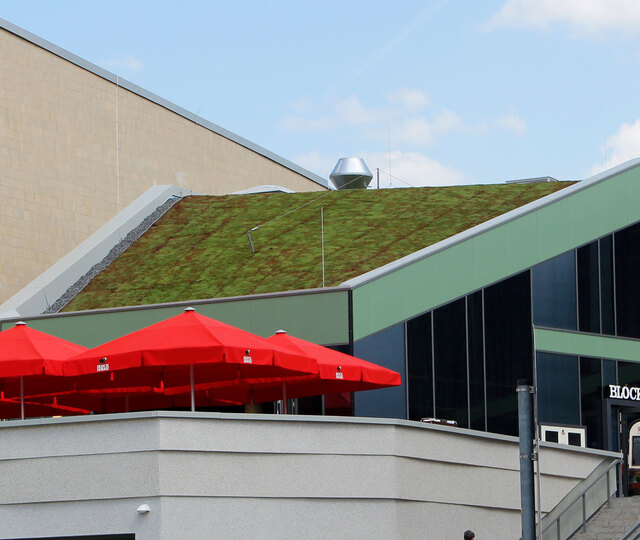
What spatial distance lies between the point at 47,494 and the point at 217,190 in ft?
84.9

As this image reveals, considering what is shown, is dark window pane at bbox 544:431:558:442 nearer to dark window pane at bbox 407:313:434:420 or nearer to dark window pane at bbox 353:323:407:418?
dark window pane at bbox 407:313:434:420

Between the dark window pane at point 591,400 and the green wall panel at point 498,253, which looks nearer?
the green wall panel at point 498,253

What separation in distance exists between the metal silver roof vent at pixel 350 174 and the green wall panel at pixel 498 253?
11469 mm

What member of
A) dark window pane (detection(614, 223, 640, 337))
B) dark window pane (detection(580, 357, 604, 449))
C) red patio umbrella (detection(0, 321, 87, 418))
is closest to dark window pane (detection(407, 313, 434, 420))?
dark window pane (detection(580, 357, 604, 449))

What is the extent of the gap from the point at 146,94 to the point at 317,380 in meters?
19.7

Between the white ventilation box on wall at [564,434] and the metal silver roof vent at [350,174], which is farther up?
the metal silver roof vent at [350,174]

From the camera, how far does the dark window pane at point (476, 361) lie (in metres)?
27.9

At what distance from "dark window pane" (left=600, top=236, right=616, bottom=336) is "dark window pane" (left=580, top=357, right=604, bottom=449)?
113 cm

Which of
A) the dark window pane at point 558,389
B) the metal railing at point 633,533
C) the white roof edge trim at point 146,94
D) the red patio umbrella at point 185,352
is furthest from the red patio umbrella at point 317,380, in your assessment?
the white roof edge trim at point 146,94

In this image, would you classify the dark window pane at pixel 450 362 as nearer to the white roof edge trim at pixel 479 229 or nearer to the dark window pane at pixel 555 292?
the white roof edge trim at pixel 479 229

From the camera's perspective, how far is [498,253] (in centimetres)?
2930

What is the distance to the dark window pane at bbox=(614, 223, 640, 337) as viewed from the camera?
32.2 m

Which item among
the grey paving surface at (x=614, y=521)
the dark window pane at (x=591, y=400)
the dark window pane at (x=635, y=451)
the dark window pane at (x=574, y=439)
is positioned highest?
the dark window pane at (x=591, y=400)

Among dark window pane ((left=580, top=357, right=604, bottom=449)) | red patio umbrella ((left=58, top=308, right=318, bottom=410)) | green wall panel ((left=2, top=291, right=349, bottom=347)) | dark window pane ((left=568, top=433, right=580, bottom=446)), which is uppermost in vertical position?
green wall panel ((left=2, top=291, right=349, bottom=347))
